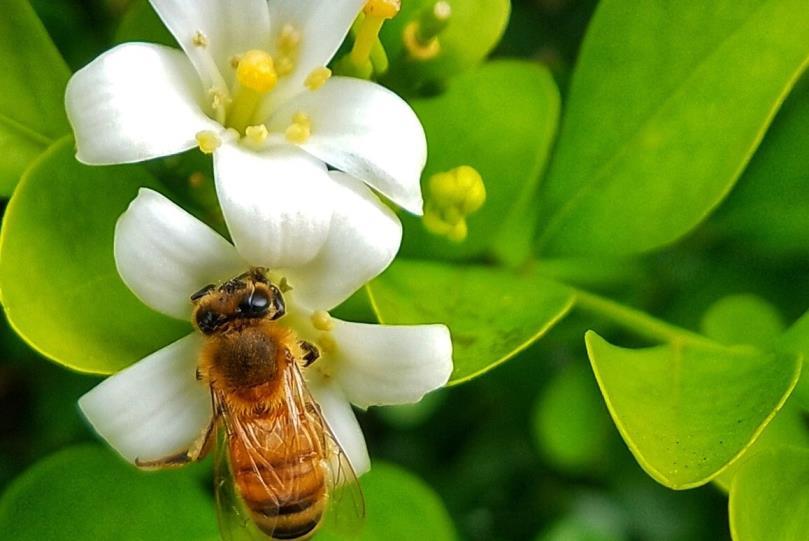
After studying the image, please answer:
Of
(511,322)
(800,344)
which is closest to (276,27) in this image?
(511,322)

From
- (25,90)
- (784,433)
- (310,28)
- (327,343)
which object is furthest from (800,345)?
(25,90)

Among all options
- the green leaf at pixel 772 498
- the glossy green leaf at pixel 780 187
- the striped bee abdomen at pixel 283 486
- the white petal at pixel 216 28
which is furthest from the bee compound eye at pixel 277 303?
the glossy green leaf at pixel 780 187

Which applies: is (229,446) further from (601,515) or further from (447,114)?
(601,515)

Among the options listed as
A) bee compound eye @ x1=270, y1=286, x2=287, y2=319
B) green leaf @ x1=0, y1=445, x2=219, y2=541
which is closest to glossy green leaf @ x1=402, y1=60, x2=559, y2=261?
bee compound eye @ x1=270, y1=286, x2=287, y2=319

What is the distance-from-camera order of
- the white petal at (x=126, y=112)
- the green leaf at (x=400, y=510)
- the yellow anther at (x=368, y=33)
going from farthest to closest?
1. the green leaf at (x=400, y=510)
2. the yellow anther at (x=368, y=33)
3. the white petal at (x=126, y=112)

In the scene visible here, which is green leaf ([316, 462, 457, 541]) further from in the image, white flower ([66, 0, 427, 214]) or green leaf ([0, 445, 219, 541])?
white flower ([66, 0, 427, 214])

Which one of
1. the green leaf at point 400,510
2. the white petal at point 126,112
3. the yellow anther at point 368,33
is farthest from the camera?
the green leaf at point 400,510

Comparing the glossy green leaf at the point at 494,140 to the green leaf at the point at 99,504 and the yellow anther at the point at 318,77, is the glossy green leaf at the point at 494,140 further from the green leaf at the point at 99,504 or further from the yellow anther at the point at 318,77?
the green leaf at the point at 99,504

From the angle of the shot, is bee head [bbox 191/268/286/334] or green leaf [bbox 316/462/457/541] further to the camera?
green leaf [bbox 316/462/457/541]
